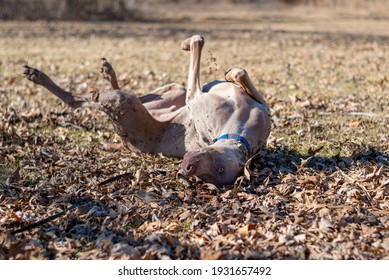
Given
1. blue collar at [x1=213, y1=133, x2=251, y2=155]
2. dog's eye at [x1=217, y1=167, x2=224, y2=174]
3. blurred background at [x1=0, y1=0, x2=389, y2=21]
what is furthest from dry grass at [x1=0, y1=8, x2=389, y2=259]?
blurred background at [x1=0, y1=0, x2=389, y2=21]

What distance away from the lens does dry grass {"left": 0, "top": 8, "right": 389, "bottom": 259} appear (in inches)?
177

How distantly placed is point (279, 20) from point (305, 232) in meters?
21.1

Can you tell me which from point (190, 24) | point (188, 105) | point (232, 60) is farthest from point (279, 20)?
point (188, 105)

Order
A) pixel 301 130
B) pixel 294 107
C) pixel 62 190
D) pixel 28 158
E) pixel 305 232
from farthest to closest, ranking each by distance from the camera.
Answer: pixel 294 107 < pixel 301 130 < pixel 28 158 < pixel 62 190 < pixel 305 232

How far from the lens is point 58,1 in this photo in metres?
22.6

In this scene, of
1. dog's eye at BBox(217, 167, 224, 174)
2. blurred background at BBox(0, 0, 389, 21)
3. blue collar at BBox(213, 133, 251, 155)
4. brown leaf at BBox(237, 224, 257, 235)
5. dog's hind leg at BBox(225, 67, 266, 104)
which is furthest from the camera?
blurred background at BBox(0, 0, 389, 21)

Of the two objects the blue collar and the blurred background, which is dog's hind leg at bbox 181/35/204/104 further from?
the blurred background

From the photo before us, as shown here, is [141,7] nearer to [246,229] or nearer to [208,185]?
[208,185]

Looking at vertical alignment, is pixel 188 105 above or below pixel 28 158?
above

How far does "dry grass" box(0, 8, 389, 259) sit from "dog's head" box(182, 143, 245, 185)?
0.30 ft

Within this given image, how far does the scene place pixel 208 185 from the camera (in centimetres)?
554

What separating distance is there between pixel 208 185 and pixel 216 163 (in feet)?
0.72

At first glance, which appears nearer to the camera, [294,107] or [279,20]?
[294,107]

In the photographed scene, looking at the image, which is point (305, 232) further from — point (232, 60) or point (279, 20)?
point (279, 20)
